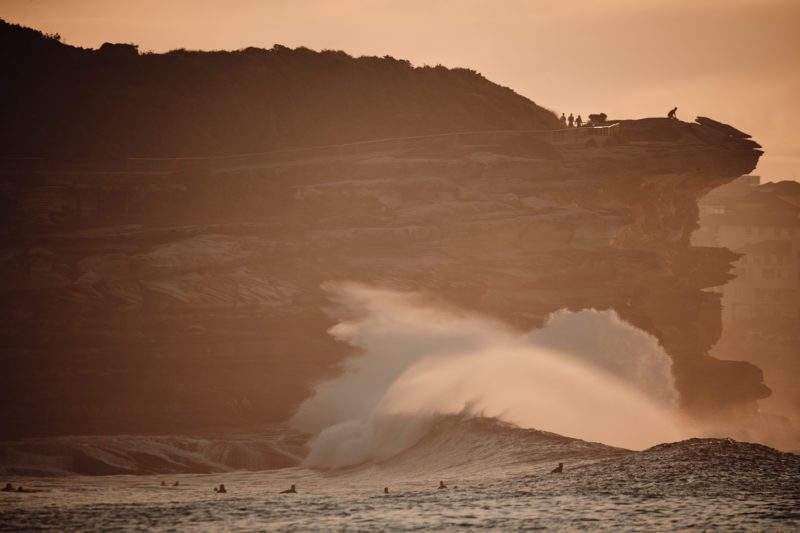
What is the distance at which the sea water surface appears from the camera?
23.1m

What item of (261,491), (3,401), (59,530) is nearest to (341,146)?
(3,401)

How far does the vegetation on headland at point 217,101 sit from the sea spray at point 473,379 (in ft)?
76.6

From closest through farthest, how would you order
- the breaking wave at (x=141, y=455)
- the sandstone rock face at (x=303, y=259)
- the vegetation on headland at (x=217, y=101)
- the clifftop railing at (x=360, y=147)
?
the breaking wave at (x=141, y=455), the sandstone rock face at (x=303, y=259), the clifftop railing at (x=360, y=147), the vegetation on headland at (x=217, y=101)

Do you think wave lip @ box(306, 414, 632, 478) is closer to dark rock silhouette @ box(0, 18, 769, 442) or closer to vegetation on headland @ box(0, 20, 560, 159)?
dark rock silhouette @ box(0, 18, 769, 442)

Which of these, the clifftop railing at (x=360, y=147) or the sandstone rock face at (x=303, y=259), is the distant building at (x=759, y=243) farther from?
the sandstone rock face at (x=303, y=259)

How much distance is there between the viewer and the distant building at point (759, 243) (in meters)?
122

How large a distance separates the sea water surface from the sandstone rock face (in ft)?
60.3

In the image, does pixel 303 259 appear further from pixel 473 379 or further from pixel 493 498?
pixel 493 498

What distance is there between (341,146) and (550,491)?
162 feet

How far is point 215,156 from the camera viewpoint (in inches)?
3012

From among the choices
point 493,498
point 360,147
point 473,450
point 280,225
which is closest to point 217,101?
point 360,147

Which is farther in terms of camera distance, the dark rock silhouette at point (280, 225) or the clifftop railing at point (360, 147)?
the clifftop railing at point (360, 147)

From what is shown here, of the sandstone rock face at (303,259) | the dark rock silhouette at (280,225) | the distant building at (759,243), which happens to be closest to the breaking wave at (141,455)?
the dark rock silhouette at (280,225)

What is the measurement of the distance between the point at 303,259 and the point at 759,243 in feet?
269
